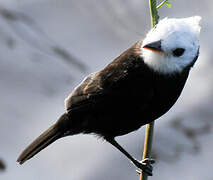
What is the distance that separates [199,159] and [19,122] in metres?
1.75

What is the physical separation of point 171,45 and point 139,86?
342 mm

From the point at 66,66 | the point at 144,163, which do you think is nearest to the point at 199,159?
the point at 66,66

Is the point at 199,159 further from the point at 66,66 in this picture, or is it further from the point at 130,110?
the point at 130,110

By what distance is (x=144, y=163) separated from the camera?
13.2 ft

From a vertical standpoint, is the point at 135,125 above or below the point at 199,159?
below

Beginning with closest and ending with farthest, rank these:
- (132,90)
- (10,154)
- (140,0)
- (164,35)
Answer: (164,35), (132,90), (10,154), (140,0)

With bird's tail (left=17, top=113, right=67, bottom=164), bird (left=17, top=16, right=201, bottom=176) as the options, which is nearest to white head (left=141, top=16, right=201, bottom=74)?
bird (left=17, top=16, right=201, bottom=176)

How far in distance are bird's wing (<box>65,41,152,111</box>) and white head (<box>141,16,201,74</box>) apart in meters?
0.07

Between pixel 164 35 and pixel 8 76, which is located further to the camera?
pixel 8 76

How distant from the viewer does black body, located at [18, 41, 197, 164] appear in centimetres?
378

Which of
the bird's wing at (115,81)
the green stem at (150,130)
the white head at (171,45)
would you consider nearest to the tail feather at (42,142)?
the bird's wing at (115,81)

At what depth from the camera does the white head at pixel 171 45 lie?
11.8 ft

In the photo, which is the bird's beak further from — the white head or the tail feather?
the tail feather

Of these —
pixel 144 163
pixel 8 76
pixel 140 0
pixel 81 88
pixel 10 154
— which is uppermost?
pixel 140 0
